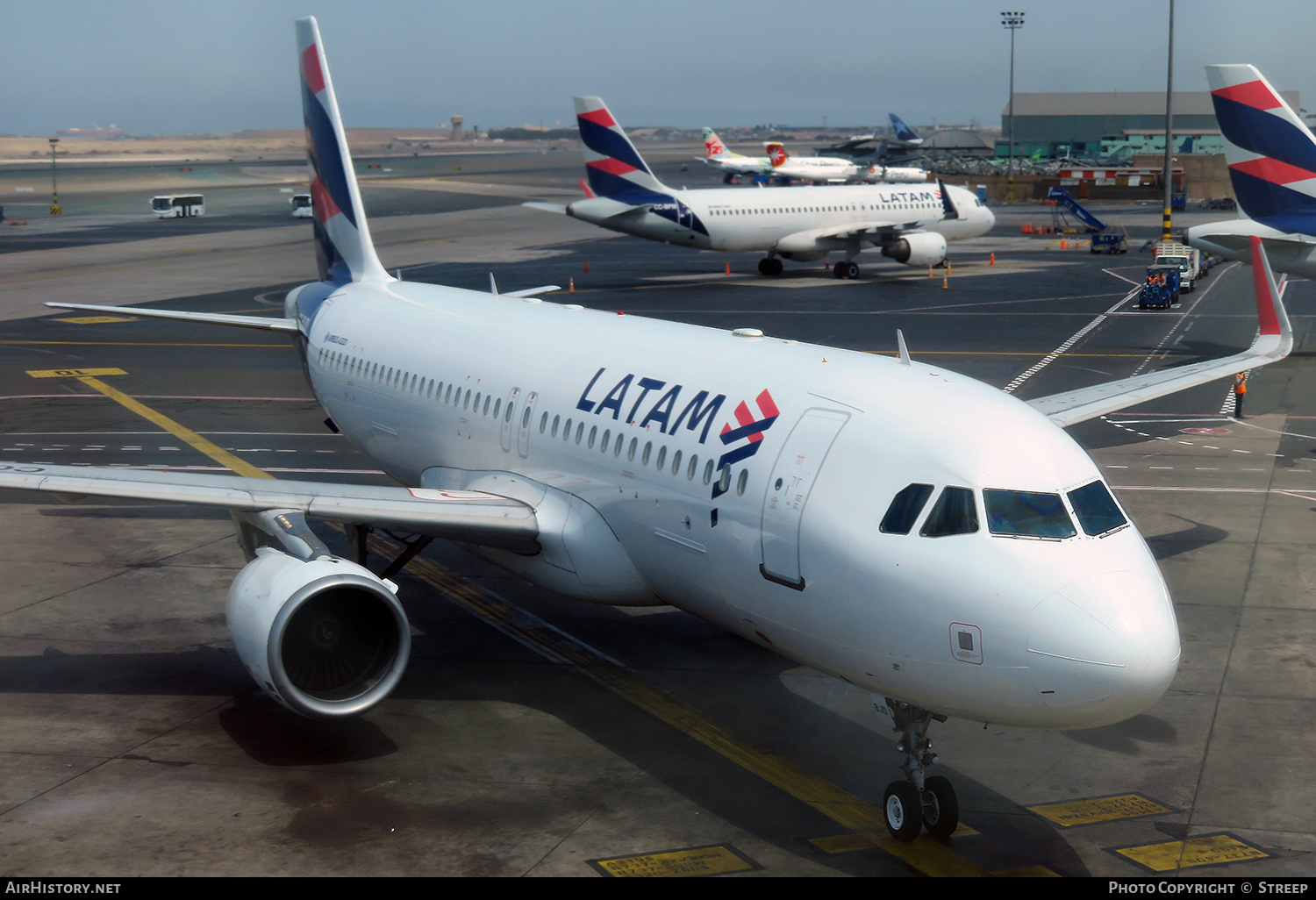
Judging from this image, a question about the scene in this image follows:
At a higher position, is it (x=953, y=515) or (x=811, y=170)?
(x=811, y=170)

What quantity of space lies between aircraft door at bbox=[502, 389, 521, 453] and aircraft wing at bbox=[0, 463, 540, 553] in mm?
1259

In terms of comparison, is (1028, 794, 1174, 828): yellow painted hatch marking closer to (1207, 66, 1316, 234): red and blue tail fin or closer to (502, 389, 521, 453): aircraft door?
(502, 389, 521, 453): aircraft door

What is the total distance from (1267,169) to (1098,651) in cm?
3497

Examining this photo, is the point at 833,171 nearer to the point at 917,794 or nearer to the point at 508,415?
the point at 508,415

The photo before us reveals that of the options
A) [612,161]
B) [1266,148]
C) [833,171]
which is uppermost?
[612,161]

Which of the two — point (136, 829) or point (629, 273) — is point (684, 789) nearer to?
point (136, 829)

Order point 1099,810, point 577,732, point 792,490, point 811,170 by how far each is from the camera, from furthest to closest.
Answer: point 811,170
point 577,732
point 1099,810
point 792,490

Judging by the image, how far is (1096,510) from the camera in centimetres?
1252

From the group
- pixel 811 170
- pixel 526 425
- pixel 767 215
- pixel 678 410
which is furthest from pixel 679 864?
pixel 811 170

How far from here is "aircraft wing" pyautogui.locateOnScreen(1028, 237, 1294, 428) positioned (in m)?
20.8

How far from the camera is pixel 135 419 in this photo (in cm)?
3575

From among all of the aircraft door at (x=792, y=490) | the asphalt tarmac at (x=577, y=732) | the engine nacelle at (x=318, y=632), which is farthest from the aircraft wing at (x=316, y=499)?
the aircraft door at (x=792, y=490)

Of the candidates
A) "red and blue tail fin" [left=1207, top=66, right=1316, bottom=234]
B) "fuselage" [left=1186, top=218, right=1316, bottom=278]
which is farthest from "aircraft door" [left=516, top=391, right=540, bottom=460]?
"red and blue tail fin" [left=1207, top=66, right=1316, bottom=234]

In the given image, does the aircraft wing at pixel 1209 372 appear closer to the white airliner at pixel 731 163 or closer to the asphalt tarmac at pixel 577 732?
the asphalt tarmac at pixel 577 732
